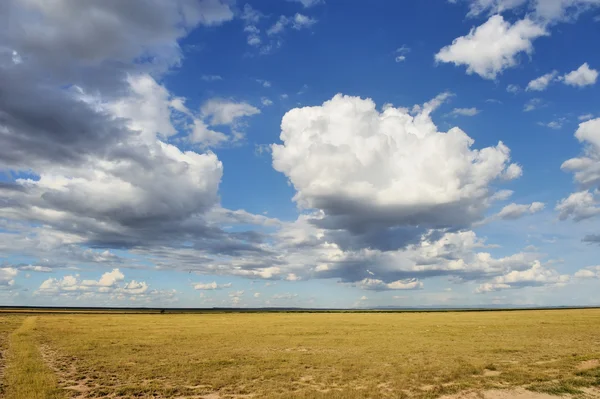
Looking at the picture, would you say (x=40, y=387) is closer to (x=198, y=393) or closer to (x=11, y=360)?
(x=198, y=393)

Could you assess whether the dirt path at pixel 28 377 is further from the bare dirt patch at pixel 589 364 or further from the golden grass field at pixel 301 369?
the bare dirt patch at pixel 589 364

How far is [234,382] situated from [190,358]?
39.7ft

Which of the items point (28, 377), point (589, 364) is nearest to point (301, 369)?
point (28, 377)

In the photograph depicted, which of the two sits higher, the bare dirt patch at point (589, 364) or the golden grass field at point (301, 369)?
the bare dirt patch at point (589, 364)

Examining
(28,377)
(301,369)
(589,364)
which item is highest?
(589,364)

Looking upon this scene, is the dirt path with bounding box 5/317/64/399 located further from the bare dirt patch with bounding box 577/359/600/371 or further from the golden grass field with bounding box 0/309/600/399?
the bare dirt patch with bounding box 577/359/600/371

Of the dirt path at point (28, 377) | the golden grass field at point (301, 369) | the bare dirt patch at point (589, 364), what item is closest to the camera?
the dirt path at point (28, 377)

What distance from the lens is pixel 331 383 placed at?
26.2 metres

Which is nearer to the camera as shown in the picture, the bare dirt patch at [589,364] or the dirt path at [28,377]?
the dirt path at [28,377]

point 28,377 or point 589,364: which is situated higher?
point 589,364

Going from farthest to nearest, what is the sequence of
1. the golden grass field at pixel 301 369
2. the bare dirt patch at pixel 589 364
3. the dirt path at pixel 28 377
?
1. the bare dirt patch at pixel 589 364
2. the golden grass field at pixel 301 369
3. the dirt path at pixel 28 377

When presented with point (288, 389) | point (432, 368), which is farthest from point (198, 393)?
point (432, 368)

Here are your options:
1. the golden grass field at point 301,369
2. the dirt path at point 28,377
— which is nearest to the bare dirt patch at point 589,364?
the golden grass field at point 301,369

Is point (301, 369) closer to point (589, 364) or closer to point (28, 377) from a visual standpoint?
point (28, 377)
